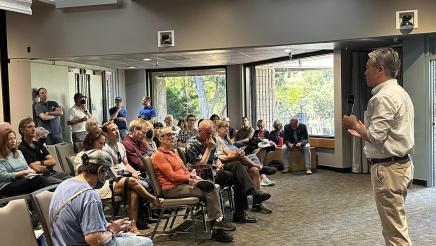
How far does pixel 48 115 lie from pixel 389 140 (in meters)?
6.52

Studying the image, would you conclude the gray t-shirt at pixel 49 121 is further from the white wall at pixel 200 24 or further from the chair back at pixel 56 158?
the chair back at pixel 56 158

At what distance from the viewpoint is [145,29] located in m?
7.75

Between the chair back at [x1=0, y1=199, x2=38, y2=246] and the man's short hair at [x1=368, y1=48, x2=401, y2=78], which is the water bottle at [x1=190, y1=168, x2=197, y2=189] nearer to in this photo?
the chair back at [x1=0, y1=199, x2=38, y2=246]

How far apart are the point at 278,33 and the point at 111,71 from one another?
605cm

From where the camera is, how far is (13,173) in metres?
4.27

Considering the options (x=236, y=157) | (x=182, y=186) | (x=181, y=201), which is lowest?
(x=181, y=201)

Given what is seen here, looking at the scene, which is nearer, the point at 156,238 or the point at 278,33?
the point at 156,238

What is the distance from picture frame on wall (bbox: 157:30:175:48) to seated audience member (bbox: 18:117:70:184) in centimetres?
316

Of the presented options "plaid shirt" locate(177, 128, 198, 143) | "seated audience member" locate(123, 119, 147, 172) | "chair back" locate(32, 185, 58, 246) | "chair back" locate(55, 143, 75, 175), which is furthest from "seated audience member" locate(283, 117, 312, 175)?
"chair back" locate(32, 185, 58, 246)

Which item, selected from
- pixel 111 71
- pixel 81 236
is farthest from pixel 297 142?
pixel 81 236

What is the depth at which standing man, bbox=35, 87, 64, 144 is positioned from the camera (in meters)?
7.93

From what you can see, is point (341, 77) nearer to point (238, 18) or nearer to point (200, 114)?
point (238, 18)

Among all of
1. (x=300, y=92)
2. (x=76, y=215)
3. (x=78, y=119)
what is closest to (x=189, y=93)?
(x=300, y=92)

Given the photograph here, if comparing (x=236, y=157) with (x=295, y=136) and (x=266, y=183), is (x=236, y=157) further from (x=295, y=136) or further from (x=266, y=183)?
(x=295, y=136)
